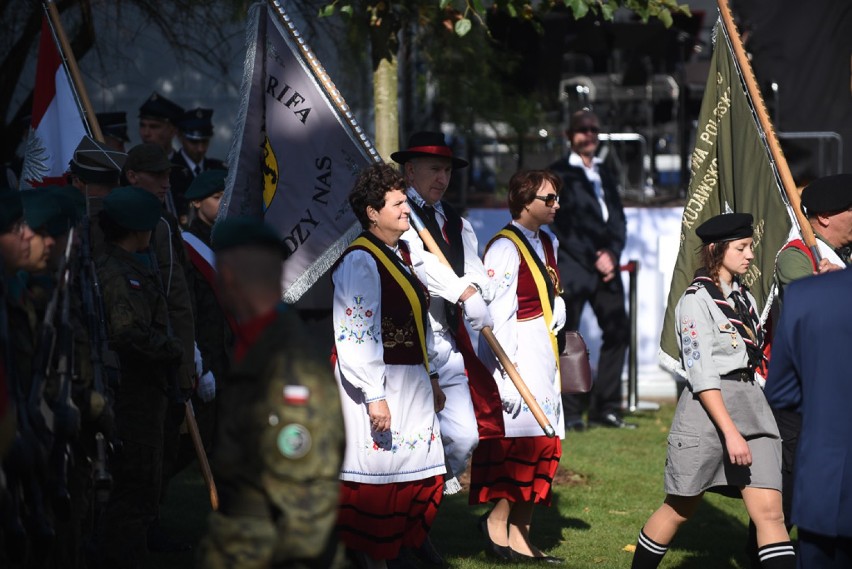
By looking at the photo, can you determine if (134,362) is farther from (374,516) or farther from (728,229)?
(728,229)

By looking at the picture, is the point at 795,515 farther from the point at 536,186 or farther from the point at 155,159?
the point at 155,159

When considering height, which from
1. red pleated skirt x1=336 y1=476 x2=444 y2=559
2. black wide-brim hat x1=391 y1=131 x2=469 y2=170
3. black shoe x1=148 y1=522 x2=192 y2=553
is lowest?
black shoe x1=148 y1=522 x2=192 y2=553

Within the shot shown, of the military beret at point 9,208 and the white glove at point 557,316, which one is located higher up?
the military beret at point 9,208

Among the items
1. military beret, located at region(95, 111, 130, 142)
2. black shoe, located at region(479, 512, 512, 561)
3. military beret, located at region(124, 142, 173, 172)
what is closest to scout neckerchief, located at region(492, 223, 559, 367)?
black shoe, located at region(479, 512, 512, 561)

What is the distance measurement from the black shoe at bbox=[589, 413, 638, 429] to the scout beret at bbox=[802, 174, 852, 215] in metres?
4.95

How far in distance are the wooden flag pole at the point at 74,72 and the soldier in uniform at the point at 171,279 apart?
0.69m

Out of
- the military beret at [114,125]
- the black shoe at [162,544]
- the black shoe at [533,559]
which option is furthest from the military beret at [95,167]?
the black shoe at [533,559]

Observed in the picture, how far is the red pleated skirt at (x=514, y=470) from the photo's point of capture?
7609 millimetres

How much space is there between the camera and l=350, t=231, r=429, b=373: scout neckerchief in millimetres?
6477

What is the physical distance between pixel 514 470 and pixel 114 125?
4197 mm

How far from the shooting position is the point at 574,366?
807 cm

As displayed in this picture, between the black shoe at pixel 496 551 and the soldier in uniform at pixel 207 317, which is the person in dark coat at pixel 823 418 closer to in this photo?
the black shoe at pixel 496 551

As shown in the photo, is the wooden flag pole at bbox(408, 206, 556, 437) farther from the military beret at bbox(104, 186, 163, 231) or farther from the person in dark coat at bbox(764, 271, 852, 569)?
the person in dark coat at bbox(764, 271, 852, 569)

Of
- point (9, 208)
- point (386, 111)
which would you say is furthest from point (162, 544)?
point (386, 111)
